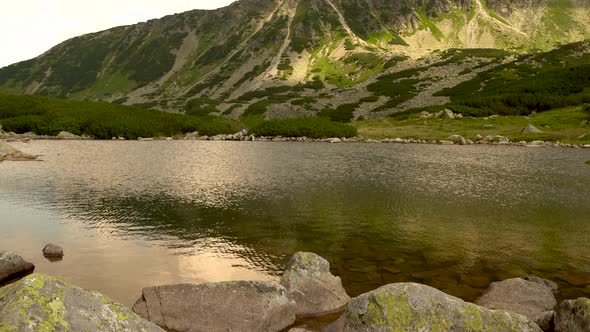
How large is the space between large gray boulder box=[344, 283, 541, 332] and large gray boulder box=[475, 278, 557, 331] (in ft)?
10.1

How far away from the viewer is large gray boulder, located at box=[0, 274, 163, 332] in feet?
26.3

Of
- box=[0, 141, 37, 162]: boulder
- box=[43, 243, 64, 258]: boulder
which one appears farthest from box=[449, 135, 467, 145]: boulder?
box=[43, 243, 64, 258]: boulder

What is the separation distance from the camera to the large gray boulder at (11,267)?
1627 centimetres

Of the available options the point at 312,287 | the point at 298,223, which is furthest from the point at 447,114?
the point at 312,287

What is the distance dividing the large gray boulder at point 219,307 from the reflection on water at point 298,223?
2.34 meters

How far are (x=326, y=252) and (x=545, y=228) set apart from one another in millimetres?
15207

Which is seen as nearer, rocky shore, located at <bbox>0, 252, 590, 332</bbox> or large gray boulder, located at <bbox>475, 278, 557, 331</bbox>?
rocky shore, located at <bbox>0, 252, 590, 332</bbox>

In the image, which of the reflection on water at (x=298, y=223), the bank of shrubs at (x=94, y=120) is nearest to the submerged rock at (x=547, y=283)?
the reflection on water at (x=298, y=223)

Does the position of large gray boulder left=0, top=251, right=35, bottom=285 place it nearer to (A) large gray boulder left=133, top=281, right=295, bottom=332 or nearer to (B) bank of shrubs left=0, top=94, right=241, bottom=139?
(A) large gray boulder left=133, top=281, right=295, bottom=332

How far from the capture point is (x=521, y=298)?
49.3 feet

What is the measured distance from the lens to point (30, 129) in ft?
356

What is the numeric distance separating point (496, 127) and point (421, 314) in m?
96.5

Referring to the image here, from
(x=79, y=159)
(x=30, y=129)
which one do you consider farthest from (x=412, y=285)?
(x=30, y=129)

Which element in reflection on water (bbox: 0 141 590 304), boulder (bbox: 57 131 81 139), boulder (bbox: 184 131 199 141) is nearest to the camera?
reflection on water (bbox: 0 141 590 304)
